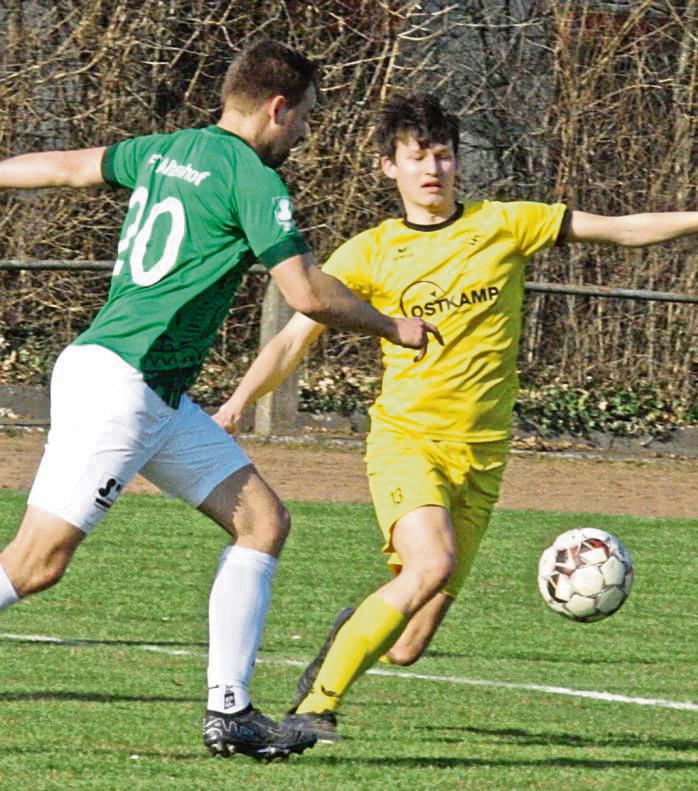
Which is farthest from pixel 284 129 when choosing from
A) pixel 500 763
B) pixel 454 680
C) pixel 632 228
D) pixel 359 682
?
pixel 454 680

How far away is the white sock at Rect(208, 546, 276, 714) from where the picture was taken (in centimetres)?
500

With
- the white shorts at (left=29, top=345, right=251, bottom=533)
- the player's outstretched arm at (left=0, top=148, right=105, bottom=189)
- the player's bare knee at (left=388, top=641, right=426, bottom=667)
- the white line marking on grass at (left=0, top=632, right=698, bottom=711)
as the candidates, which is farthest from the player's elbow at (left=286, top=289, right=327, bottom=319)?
the white line marking on grass at (left=0, top=632, right=698, bottom=711)

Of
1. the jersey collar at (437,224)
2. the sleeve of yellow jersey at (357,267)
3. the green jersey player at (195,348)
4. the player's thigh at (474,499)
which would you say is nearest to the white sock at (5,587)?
the green jersey player at (195,348)

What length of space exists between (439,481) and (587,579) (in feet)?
3.12

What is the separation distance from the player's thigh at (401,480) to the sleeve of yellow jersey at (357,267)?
0.51 metres

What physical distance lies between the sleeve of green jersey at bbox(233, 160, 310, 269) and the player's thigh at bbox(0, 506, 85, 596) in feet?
2.86

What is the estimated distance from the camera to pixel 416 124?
5.98 metres

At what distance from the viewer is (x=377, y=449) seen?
5805 mm

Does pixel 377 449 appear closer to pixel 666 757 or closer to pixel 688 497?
pixel 666 757

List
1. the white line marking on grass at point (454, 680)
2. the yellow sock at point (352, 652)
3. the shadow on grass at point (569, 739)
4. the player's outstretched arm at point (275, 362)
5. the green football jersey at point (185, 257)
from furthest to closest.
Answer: the white line marking on grass at point (454, 680) < the player's outstretched arm at point (275, 362) < the shadow on grass at point (569, 739) < the yellow sock at point (352, 652) < the green football jersey at point (185, 257)

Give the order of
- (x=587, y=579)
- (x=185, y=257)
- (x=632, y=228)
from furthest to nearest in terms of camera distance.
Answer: (x=587, y=579), (x=632, y=228), (x=185, y=257)

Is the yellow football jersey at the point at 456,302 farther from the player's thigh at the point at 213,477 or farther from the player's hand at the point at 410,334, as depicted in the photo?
Answer: the player's hand at the point at 410,334

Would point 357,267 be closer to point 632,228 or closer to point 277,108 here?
point 632,228

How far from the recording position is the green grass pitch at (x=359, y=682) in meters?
5.01
